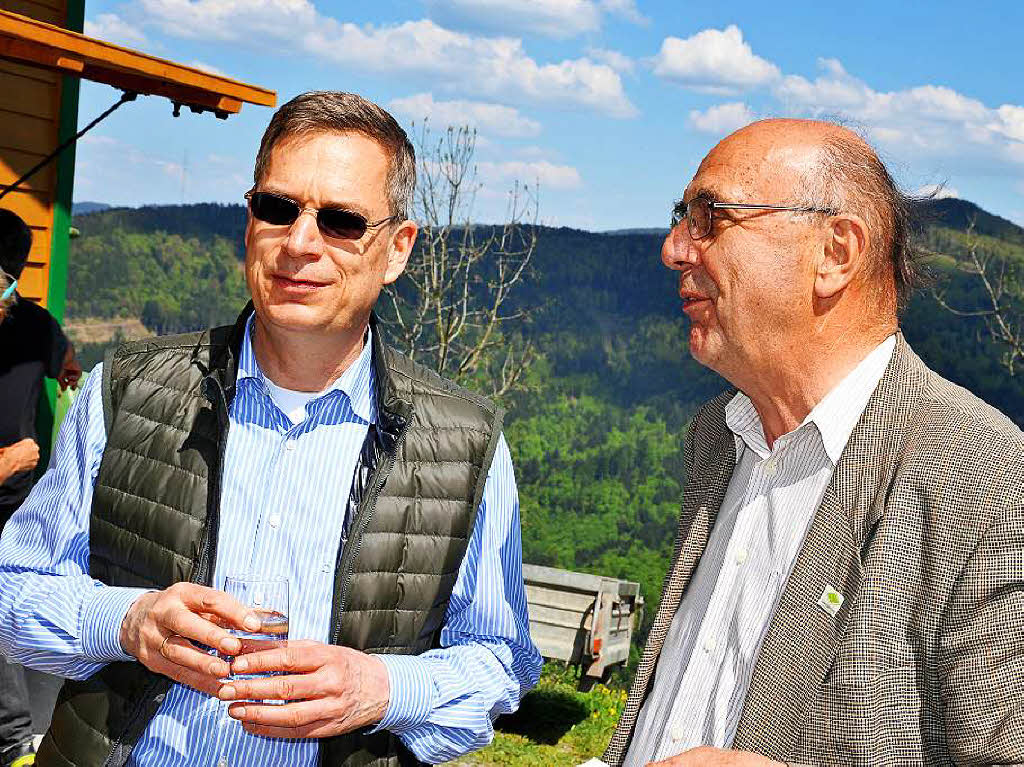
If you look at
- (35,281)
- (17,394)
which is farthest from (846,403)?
(35,281)

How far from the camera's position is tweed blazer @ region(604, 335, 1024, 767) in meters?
1.89

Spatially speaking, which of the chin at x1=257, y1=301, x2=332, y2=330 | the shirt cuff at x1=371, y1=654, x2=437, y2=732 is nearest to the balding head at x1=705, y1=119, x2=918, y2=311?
the chin at x1=257, y1=301, x2=332, y2=330

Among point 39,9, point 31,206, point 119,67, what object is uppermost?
point 39,9

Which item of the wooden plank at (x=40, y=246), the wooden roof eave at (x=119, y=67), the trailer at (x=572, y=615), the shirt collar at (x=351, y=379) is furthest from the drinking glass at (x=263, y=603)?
the trailer at (x=572, y=615)

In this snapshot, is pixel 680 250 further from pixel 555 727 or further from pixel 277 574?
pixel 555 727

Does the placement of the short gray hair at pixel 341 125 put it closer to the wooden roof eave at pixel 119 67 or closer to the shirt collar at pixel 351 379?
the shirt collar at pixel 351 379

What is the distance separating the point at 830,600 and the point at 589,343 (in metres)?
49.3

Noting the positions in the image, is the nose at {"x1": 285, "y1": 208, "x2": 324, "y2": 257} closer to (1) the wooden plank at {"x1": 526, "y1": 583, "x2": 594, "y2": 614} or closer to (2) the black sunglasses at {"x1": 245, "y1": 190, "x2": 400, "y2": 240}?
(2) the black sunglasses at {"x1": 245, "y1": 190, "x2": 400, "y2": 240}

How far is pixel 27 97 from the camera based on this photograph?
765 centimetres

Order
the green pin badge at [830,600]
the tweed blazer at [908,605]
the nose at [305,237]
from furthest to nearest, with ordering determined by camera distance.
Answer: the nose at [305,237], the green pin badge at [830,600], the tweed blazer at [908,605]

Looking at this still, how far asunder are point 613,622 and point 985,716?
7443mm

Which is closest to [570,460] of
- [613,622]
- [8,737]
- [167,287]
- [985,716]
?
[167,287]

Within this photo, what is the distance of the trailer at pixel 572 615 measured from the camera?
877 cm

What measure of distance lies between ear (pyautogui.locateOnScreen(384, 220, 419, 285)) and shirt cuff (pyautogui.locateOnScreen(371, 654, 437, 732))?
1013 millimetres
